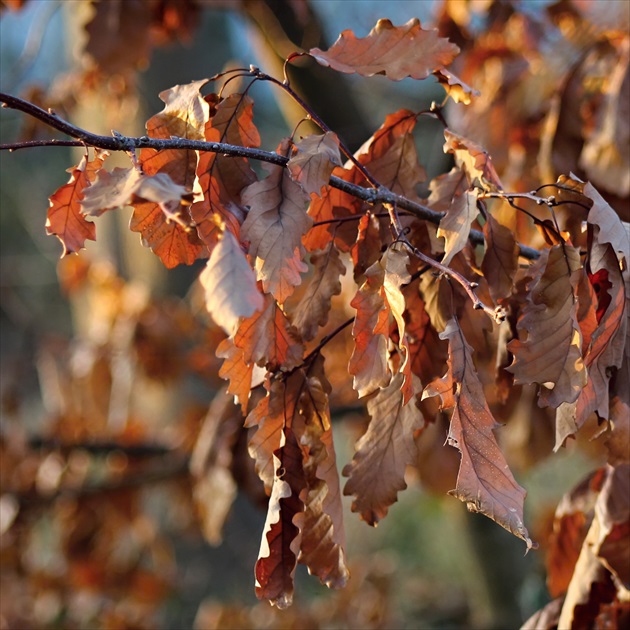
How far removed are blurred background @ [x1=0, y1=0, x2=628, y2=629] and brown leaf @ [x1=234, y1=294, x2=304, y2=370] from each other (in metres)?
0.87

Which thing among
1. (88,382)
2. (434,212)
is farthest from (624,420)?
(88,382)

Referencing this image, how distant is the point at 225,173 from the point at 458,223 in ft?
0.72

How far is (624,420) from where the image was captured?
2.61 ft

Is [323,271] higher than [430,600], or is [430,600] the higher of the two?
[323,271]

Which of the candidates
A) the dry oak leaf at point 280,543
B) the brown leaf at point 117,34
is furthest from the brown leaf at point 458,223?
the brown leaf at point 117,34

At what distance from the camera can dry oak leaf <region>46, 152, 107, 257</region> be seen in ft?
2.28

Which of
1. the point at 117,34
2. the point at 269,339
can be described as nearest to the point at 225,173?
the point at 269,339

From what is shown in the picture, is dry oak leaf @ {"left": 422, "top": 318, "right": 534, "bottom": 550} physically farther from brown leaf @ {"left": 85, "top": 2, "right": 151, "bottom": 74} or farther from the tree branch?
brown leaf @ {"left": 85, "top": 2, "right": 151, "bottom": 74}

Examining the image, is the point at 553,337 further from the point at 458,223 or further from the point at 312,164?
the point at 312,164

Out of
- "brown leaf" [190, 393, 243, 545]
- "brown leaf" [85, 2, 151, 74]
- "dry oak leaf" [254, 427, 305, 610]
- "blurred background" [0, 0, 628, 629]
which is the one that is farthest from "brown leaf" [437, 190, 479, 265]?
"brown leaf" [85, 2, 151, 74]

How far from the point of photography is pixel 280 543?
74cm

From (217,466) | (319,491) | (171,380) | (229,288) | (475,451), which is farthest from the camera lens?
(171,380)

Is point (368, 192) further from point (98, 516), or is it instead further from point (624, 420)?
point (98, 516)

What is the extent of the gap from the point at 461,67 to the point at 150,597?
217cm
